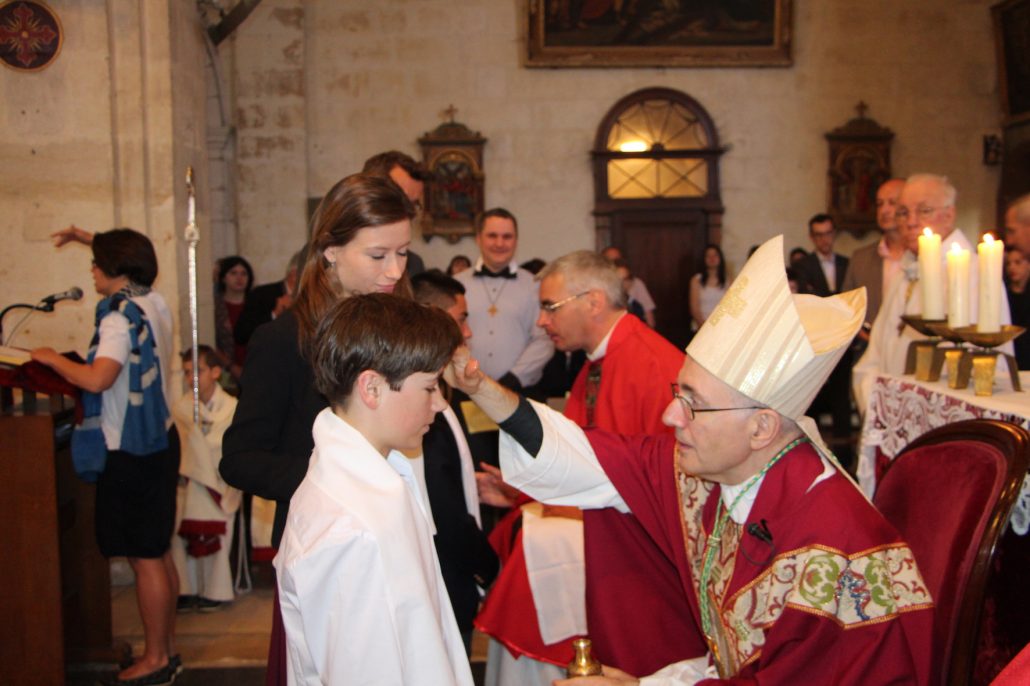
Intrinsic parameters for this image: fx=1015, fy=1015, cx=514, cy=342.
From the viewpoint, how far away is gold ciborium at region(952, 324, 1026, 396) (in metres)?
2.93

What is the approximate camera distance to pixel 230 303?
25.7ft

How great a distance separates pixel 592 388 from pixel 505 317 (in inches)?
88.9

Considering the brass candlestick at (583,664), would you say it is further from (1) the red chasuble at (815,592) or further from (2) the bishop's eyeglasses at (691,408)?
(2) the bishop's eyeglasses at (691,408)

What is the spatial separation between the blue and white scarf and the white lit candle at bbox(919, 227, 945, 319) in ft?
9.25

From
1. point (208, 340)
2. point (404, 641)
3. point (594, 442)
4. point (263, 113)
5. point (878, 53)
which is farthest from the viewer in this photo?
point (878, 53)

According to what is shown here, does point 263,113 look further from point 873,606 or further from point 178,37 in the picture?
point 873,606

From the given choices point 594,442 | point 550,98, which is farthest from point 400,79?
point 594,442

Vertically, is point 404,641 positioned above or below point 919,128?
below

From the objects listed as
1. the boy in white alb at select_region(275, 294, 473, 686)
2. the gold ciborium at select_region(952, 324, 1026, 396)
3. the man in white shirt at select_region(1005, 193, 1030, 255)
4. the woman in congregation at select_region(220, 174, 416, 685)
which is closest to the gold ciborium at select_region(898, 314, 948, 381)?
the gold ciborium at select_region(952, 324, 1026, 396)

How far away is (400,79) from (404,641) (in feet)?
32.2

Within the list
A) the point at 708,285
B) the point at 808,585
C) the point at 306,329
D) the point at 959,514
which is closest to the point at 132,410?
the point at 306,329

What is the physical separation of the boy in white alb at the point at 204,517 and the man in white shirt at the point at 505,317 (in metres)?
1.52

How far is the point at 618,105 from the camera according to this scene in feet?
36.2

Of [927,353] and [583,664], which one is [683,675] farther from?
[927,353]
